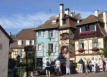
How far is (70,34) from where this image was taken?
41.2m

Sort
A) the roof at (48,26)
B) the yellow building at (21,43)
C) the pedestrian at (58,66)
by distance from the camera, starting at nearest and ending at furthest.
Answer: the pedestrian at (58,66)
the roof at (48,26)
the yellow building at (21,43)

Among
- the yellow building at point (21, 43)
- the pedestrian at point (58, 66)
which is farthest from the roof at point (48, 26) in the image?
the pedestrian at point (58, 66)

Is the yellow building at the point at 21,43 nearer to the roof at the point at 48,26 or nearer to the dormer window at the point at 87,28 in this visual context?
the roof at the point at 48,26

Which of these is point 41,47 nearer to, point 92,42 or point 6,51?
point 92,42

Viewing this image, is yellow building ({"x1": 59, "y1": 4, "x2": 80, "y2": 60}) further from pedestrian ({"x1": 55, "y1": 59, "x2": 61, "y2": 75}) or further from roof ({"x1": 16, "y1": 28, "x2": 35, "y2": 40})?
pedestrian ({"x1": 55, "y1": 59, "x2": 61, "y2": 75})

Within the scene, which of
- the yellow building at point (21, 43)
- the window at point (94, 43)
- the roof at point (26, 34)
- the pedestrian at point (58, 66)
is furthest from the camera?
the roof at point (26, 34)

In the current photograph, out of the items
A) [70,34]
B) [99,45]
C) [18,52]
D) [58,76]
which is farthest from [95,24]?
[18,52]

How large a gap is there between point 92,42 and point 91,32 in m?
1.76

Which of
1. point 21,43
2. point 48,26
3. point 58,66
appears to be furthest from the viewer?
point 21,43

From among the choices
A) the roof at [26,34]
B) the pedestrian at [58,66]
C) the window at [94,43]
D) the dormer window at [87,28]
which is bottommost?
the pedestrian at [58,66]

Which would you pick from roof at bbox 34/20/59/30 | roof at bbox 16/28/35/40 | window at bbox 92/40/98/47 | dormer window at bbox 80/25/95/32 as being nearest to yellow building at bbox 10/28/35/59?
roof at bbox 16/28/35/40

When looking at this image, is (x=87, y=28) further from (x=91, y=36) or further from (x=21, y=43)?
(x=21, y=43)

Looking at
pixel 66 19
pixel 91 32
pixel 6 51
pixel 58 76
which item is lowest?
pixel 58 76

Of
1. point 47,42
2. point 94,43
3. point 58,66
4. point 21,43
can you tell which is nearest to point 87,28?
point 94,43
